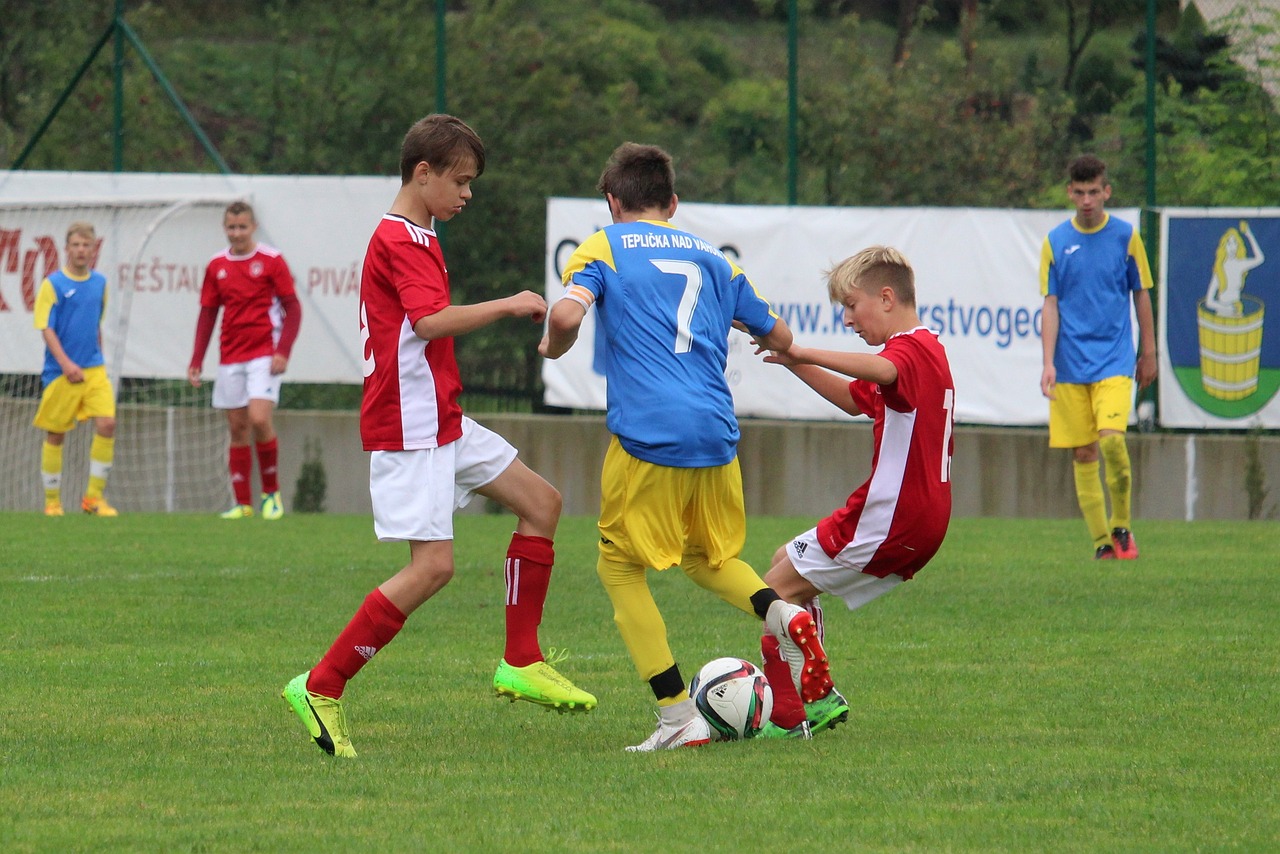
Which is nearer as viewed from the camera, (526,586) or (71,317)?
(526,586)

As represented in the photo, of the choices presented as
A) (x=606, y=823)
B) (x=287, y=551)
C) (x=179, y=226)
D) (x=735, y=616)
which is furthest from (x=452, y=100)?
(x=606, y=823)

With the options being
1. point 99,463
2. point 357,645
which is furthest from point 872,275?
point 99,463

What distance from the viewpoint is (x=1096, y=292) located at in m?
9.96

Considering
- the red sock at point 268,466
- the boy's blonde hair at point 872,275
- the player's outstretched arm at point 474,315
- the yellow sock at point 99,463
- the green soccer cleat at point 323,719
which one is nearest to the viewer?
the player's outstretched arm at point 474,315

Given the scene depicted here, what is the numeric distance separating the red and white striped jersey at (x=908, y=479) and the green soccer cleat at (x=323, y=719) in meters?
1.52

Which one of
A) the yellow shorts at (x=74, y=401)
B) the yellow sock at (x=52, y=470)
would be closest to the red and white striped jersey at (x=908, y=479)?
the yellow shorts at (x=74, y=401)

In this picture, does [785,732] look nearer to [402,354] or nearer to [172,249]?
[402,354]

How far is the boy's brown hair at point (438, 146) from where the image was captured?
5129 mm

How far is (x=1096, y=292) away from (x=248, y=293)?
20.0ft

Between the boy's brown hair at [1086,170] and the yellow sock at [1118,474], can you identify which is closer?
the boy's brown hair at [1086,170]

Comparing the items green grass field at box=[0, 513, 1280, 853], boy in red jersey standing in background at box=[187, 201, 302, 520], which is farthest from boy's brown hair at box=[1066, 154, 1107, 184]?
boy in red jersey standing in background at box=[187, 201, 302, 520]

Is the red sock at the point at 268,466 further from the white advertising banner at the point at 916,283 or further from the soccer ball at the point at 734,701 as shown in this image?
the soccer ball at the point at 734,701

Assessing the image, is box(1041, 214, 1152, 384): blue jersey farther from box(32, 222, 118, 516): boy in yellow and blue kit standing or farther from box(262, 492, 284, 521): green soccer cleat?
box(32, 222, 118, 516): boy in yellow and blue kit standing

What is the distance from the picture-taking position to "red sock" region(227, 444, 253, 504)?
520 inches
